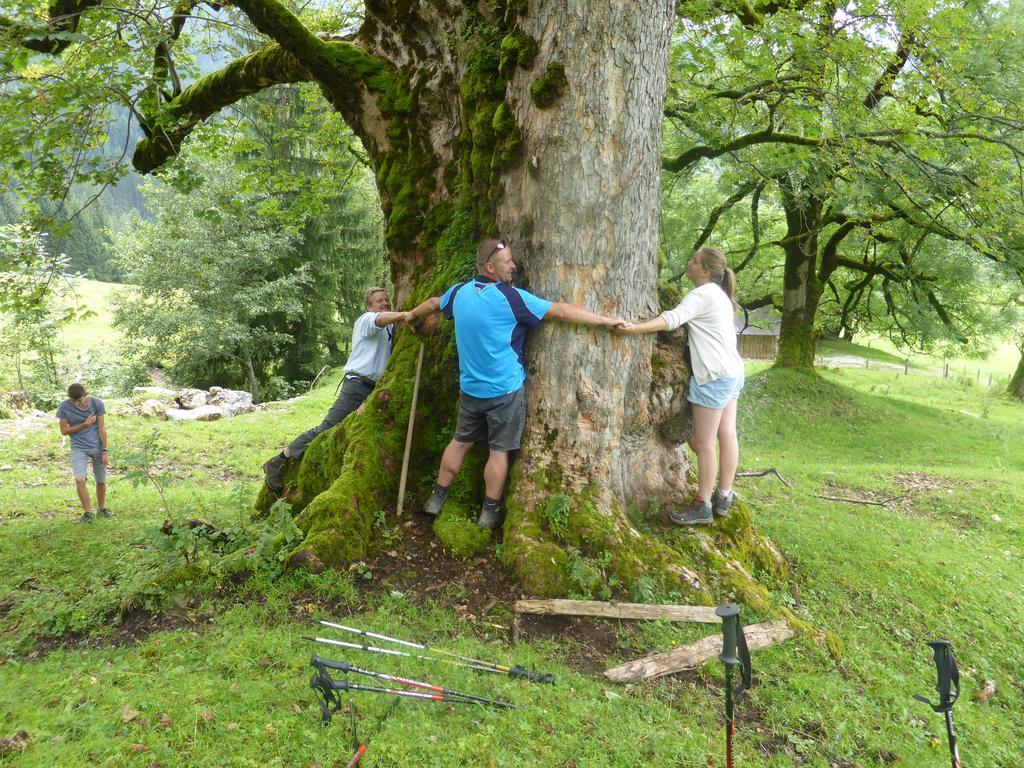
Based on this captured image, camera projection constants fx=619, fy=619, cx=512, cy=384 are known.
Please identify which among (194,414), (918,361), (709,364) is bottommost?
(194,414)

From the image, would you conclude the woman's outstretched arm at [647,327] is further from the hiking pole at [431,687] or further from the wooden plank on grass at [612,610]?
the hiking pole at [431,687]

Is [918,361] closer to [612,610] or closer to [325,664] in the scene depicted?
[612,610]

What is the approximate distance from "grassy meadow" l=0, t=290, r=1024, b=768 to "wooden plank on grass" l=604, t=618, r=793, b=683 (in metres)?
0.07

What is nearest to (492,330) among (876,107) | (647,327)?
(647,327)

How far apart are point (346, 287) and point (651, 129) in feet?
77.3

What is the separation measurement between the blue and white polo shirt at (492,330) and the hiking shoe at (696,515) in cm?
168

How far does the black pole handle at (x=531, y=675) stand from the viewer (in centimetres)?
359

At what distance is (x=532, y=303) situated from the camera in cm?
459

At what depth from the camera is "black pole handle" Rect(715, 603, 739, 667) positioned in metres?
2.31

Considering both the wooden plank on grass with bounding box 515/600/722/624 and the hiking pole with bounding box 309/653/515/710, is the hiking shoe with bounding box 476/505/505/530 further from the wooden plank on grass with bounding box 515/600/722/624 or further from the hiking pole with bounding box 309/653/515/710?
the hiking pole with bounding box 309/653/515/710

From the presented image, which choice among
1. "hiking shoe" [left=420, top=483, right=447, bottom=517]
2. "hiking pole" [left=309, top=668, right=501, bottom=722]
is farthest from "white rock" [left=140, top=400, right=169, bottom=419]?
"hiking pole" [left=309, top=668, right=501, bottom=722]

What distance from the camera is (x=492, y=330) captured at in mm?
4602

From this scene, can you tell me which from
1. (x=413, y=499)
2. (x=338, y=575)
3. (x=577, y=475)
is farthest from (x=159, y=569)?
(x=577, y=475)

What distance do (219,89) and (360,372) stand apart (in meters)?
4.67
